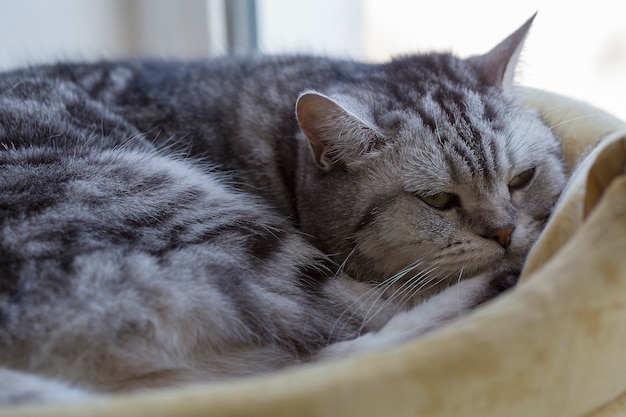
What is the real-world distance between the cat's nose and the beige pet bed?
182 mm

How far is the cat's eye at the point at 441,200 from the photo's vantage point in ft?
4.17

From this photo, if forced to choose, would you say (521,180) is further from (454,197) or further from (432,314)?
(432,314)

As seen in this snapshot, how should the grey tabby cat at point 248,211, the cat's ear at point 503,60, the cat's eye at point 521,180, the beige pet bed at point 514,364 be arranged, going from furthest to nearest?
1. the cat's ear at point 503,60
2. the cat's eye at point 521,180
3. the grey tabby cat at point 248,211
4. the beige pet bed at point 514,364

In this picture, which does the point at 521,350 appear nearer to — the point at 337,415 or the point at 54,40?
the point at 337,415

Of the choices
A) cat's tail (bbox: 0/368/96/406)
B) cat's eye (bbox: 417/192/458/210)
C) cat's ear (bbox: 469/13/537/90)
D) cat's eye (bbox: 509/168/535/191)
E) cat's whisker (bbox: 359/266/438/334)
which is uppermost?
cat's ear (bbox: 469/13/537/90)

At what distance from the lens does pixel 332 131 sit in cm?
131

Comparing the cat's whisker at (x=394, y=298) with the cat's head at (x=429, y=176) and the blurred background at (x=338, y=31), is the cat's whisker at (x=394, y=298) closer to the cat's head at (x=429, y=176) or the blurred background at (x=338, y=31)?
the cat's head at (x=429, y=176)

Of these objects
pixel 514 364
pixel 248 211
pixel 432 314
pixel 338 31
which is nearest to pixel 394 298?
pixel 432 314

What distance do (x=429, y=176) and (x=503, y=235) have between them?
184mm

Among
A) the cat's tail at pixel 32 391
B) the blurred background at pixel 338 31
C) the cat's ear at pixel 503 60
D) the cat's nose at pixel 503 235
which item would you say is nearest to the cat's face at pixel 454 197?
the cat's nose at pixel 503 235

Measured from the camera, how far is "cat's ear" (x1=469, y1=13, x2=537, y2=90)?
4.78ft

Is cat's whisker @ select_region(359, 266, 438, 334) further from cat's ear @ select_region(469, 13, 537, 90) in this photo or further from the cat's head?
cat's ear @ select_region(469, 13, 537, 90)

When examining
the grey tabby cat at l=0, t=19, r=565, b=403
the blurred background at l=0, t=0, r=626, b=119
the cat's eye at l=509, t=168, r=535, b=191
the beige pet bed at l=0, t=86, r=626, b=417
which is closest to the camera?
the beige pet bed at l=0, t=86, r=626, b=417

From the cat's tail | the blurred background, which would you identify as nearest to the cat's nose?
the blurred background
